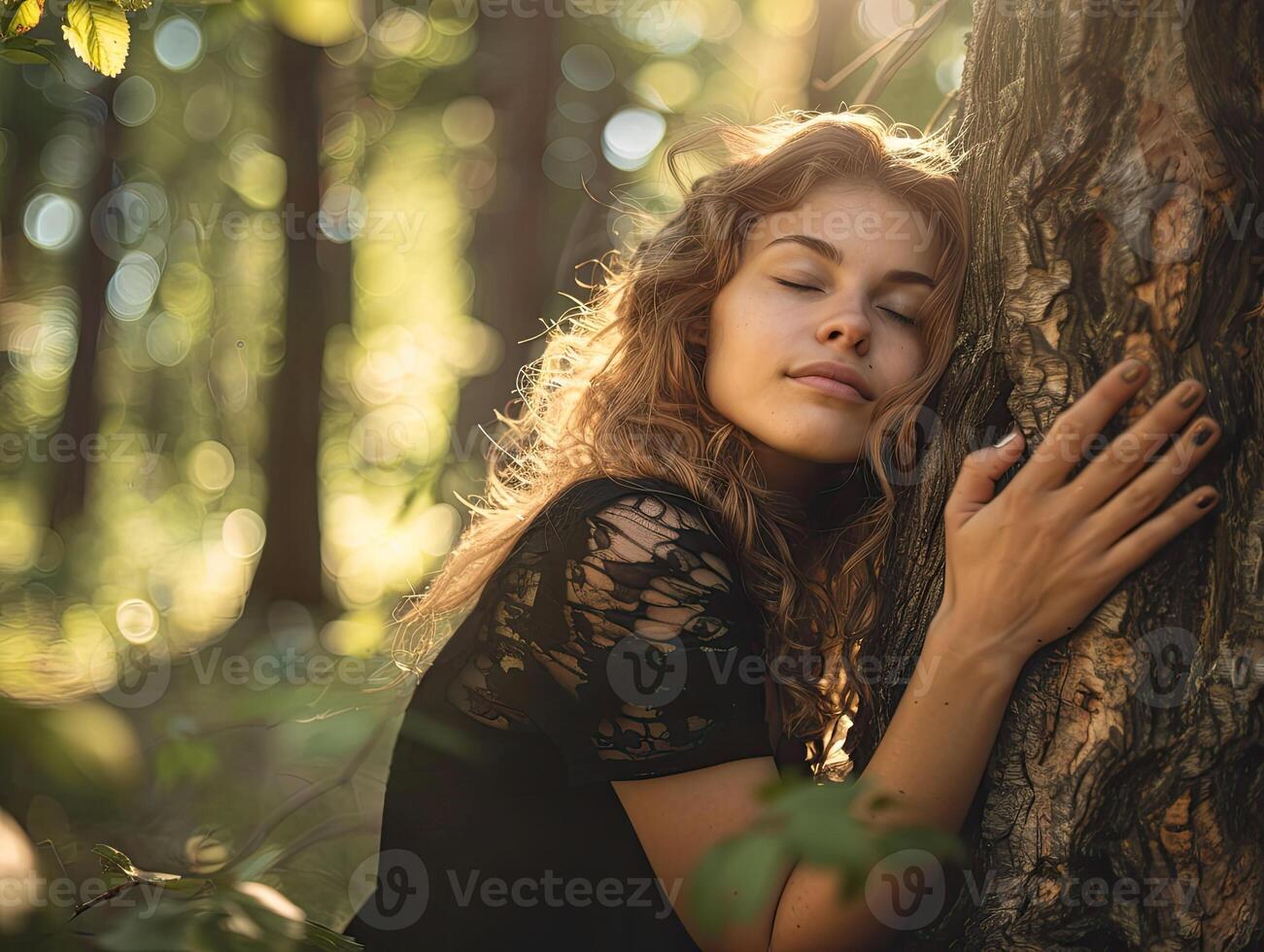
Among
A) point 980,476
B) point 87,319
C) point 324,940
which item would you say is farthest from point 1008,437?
point 87,319

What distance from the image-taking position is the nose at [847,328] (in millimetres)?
1963

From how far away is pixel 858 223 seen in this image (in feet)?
6.88

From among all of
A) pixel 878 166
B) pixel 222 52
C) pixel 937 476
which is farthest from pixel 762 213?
pixel 222 52

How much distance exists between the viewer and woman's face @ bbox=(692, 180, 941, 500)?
199cm

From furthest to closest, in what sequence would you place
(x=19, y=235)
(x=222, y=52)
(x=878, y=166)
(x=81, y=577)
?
1. (x=81, y=577)
2. (x=19, y=235)
3. (x=222, y=52)
4. (x=878, y=166)

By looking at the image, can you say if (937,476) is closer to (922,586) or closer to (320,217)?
(922,586)

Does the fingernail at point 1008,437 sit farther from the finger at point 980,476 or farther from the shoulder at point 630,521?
the shoulder at point 630,521

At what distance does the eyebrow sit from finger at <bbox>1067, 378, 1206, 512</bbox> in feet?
2.17

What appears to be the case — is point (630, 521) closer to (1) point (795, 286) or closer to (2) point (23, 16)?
(1) point (795, 286)

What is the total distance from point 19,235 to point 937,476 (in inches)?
474

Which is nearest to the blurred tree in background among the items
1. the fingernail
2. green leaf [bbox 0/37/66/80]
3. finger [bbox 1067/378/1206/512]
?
green leaf [bbox 0/37/66/80]

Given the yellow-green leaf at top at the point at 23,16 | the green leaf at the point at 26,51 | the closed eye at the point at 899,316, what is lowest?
the closed eye at the point at 899,316

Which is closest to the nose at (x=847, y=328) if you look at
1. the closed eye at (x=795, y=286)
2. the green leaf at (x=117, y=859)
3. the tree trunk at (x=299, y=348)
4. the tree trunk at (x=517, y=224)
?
the closed eye at (x=795, y=286)

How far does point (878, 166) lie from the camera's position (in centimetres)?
221
